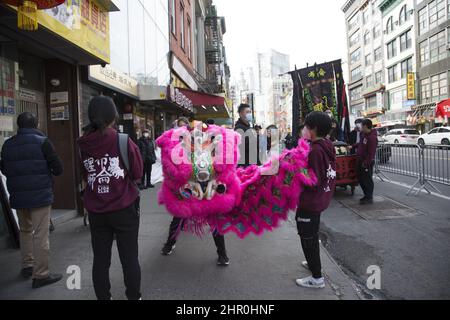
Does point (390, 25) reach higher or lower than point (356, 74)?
higher

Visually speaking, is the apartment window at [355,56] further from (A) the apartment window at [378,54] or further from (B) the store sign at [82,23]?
(B) the store sign at [82,23]

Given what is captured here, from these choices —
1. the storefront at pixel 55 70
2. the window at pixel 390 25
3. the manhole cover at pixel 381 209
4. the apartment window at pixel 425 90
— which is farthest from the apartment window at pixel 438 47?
the storefront at pixel 55 70

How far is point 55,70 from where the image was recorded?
7141 millimetres

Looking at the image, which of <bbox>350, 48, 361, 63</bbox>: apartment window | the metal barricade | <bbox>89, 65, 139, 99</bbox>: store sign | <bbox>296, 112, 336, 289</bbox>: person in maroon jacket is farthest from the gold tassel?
<bbox>350, 48, 361, 63</bbox>: apartment window

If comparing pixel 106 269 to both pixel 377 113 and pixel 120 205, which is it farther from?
pixel 377 113

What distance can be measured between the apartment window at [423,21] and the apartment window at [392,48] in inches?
254

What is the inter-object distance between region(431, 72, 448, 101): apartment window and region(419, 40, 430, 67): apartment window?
2.40 metres

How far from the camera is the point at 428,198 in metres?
8.20

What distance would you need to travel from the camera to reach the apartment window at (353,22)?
58938 millimetres

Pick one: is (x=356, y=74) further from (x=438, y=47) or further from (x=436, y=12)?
(x=438, y=47)

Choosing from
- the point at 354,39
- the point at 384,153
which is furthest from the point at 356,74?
the point at 384,153

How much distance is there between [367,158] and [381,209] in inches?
47.3
